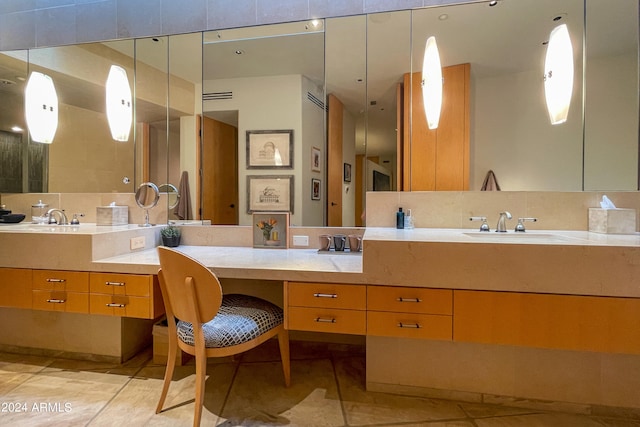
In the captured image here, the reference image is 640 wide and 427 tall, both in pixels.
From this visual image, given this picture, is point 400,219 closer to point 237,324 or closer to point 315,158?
point 315,158

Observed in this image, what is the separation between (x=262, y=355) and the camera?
2.05 metres

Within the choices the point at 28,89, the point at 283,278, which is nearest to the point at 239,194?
the point at 283,278

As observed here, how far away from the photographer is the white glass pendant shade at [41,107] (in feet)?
7.89

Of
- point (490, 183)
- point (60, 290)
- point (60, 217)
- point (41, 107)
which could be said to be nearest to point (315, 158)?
point (490, 183)

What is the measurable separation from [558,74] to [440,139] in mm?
740

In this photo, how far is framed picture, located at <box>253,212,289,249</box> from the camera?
2.04 metres

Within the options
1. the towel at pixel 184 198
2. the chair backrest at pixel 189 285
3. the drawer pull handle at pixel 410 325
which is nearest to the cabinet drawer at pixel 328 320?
the drawer pull handle at pixel 410 325

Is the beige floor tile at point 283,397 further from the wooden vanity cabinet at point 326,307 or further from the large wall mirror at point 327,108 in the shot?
the large wall mirror at point 327,108

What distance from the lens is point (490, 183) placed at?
6.12ft

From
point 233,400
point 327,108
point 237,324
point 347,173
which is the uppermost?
point 327,108

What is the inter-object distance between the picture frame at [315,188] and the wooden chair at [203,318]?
767 millimetres

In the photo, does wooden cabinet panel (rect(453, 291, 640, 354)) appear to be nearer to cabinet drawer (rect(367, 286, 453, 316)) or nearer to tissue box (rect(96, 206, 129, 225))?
cabinet drawer (rect(367, 286, 453, 316))

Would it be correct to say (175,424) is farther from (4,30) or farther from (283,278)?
(4,30)

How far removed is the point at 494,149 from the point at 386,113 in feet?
2.28
